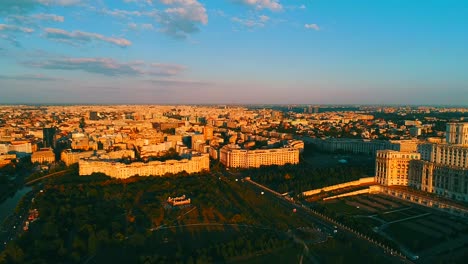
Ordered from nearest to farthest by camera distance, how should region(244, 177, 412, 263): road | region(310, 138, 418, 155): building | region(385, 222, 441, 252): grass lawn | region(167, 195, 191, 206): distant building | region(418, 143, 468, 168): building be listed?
region(244, 177, 412, 263): road, region(385, 222, 441, 252): grass lawn, region(167, 195, 191, 206): distant building, region(418, 143, 468, 168): building, region(310, 138, 418, 155): building

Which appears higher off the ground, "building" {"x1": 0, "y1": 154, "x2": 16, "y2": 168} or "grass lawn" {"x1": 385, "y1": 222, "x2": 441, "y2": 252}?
"building" {"x1": 0, "y1": 154, "x2": 16, "y2": 168}

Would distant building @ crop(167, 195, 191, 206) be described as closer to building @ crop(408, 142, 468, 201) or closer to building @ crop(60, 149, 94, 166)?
building @ crop(408, 142, 468, 201)

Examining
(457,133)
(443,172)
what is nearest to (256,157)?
(443,172)

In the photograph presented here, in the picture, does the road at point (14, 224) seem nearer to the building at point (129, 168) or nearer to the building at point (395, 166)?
the building at point (129, 168)

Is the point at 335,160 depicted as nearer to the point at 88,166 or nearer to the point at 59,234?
the point at 88,166

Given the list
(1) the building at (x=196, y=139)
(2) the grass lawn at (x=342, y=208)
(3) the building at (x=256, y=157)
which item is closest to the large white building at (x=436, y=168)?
(2) the grass lawn at (x=342, y=208)

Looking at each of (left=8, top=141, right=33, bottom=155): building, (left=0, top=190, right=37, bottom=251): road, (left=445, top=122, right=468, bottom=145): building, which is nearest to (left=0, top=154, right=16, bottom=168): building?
(left=8, top=141, right=33, bottom=155): building
